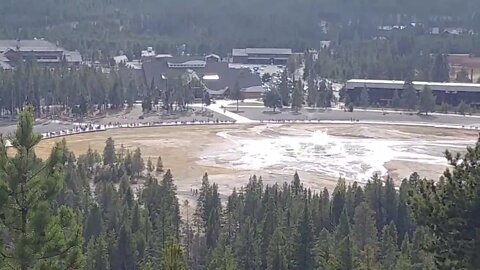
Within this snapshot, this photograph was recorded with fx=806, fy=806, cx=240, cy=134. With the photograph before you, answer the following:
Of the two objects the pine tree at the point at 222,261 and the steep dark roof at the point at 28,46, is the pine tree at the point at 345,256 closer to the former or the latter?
the pine tree at the point at 222,261

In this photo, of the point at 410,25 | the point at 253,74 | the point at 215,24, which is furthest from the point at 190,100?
the point at 410,25

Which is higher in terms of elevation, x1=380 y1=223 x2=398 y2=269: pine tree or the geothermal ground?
x1=380 y1=223 x2=398 y2=269: pine tree

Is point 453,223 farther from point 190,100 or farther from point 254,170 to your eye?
point 190,100

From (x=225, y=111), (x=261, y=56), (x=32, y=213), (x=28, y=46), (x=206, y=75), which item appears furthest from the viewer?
(x=261, y=56)

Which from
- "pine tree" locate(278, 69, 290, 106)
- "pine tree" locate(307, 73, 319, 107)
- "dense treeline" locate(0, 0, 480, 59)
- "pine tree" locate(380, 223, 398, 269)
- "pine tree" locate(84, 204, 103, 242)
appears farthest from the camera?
"dense treeline" locate(0, 0, 480, 59)

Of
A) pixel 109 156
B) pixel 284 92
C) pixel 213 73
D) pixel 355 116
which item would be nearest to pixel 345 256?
pixel 109 156

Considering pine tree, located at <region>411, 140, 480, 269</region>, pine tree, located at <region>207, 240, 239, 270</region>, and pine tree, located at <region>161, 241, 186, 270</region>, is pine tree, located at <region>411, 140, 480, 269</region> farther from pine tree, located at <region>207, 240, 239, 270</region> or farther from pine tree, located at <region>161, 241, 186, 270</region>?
pine tree, located at <region>207, 240, 239, 270</region>

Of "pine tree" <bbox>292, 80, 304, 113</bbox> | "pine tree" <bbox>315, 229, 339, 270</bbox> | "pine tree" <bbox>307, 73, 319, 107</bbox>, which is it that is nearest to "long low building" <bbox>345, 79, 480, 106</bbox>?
"pine tree" <bbox>307, 73, 319, 107</bbox>

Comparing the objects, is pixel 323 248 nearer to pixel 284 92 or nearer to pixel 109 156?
pixel 109 156
